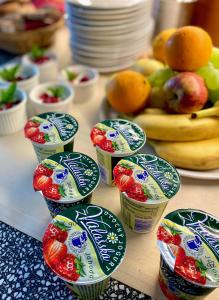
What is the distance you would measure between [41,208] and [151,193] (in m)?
0.23

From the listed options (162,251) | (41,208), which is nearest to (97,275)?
(162,251)

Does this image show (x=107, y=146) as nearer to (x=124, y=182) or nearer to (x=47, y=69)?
(x=124, y=182)

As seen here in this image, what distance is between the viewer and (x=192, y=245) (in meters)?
0.39

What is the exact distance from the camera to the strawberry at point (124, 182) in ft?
1.48

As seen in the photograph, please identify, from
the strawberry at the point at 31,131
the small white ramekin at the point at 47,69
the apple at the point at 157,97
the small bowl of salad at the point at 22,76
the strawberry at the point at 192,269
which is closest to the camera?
the strawberry at the point at 192,269

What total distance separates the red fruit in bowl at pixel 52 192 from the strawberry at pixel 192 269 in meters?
0.20

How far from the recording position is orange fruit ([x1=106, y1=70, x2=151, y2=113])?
2.16ft

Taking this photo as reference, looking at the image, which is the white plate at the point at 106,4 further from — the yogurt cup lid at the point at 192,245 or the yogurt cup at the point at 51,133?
the yogurt cup lid at the point at 192,245

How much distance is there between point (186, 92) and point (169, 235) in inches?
12.6

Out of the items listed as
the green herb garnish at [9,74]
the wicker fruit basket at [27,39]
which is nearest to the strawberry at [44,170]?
the green herb garnish at [9,74]

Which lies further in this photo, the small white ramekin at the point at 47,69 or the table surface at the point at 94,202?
the small white ramekin at the point at 47,69

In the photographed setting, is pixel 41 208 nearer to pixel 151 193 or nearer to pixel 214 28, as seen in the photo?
pixel 151 193

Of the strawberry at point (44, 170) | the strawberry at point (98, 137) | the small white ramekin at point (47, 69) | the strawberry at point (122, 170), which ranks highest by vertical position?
the strawberry at point (98, 137)

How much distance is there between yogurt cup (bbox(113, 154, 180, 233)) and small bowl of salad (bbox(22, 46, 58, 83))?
0.56 metres
